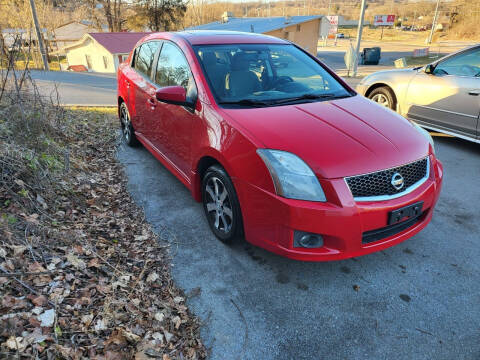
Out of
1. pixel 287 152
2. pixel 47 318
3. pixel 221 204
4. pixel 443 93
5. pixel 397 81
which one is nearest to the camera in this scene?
pixel 47 318

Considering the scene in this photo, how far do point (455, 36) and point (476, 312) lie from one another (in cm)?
6148

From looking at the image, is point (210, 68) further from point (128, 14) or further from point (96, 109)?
point (128, 14)

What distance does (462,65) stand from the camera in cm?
519

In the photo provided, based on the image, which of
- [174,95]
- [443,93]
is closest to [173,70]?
[174,95]

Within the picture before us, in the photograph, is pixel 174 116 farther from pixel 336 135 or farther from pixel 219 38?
pixel 336 135

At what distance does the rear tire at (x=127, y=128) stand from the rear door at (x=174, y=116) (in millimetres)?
1219

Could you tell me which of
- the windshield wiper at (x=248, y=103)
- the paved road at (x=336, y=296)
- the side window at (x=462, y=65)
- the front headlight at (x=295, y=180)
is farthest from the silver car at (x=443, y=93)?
the front headlight at (x=295, y=180)

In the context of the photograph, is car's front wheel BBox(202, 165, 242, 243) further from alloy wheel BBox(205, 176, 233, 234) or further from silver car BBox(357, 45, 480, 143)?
silver car BBox(357, 45, 480, 143)

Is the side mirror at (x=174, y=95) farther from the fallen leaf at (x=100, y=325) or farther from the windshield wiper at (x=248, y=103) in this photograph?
the fallen leaf at (x=100, y=325)

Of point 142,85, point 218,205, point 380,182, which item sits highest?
point 142,85

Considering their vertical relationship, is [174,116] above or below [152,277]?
above

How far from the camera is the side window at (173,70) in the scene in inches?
129

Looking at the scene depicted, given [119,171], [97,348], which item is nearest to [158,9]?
[119,171]

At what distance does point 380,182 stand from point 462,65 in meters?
4.13
